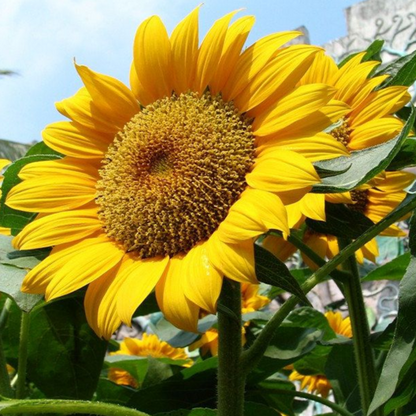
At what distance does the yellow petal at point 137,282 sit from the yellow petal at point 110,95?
154mm

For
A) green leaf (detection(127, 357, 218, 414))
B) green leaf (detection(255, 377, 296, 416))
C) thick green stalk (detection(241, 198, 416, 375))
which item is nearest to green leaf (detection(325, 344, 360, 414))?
green leaf (detection(255, 377, 296, 416))

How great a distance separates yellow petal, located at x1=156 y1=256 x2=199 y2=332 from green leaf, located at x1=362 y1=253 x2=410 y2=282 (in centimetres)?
38

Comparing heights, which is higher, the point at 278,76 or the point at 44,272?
the point at 278,76

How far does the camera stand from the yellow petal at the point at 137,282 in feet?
1.61

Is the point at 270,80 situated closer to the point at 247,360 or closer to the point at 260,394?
the point at 247,360

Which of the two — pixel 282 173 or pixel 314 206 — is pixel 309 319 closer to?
pixel 314 206

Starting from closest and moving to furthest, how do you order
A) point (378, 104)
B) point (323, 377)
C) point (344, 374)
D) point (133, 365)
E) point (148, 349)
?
1. point (378, 104)
2. point (344, 374)
3. point (133, 365)
4. point (323, 377)
5. point (148, 349)

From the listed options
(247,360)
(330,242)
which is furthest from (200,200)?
(330,242)

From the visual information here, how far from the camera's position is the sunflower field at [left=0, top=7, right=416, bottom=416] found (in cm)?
48

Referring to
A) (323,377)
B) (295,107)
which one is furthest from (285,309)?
(323,377)

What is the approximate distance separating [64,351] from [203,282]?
1.10 feet

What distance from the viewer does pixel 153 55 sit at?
602 millimetres

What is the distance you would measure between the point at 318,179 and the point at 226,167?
116mm

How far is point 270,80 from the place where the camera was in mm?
547
